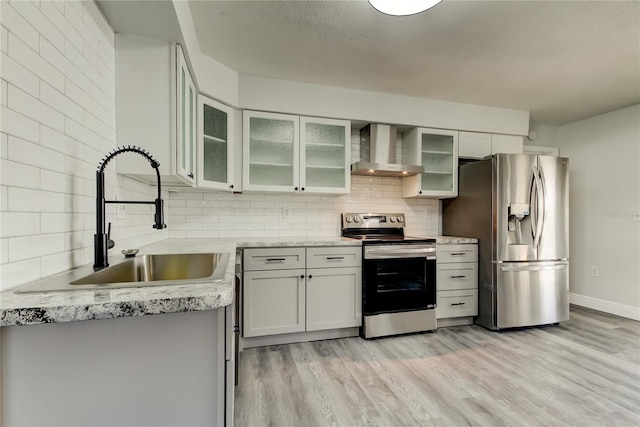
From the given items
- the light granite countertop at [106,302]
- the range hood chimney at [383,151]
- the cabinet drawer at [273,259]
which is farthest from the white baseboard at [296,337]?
the light granite countertop at [106,302]

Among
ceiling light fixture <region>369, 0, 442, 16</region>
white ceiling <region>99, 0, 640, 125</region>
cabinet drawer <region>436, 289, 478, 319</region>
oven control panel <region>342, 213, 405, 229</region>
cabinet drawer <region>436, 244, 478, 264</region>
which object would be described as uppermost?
white ceiling <region>99, 0, 640, 125</region>

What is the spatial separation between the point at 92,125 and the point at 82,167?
232mm

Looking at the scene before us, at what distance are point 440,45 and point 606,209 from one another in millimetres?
3086

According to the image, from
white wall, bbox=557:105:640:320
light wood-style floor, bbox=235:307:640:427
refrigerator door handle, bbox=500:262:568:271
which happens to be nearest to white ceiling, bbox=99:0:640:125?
white wall, bbox=557:105:640:320

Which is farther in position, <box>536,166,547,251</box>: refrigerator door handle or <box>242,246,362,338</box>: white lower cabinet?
<box>536,166,547,251</box>: refrigerator door handle

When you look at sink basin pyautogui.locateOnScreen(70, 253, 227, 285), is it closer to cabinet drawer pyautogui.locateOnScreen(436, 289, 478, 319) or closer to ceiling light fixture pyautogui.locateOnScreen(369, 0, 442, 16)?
ceiling light fixture pyautogui.locateOnScreen(369, 0, 442, 16)

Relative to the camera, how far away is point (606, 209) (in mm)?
3525

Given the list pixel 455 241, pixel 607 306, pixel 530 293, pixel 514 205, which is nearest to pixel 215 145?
pixel 455 241

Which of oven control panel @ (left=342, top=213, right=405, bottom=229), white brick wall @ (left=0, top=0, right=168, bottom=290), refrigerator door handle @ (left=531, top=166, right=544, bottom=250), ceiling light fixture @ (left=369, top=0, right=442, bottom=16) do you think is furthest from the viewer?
oven control panel @ (left=342, top=213, right=405, bottom=229)

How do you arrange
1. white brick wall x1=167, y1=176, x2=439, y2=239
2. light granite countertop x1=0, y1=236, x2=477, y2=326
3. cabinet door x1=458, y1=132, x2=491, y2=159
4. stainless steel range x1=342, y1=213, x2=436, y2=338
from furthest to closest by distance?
cabinet door x1=458, y1=132, x2=491, y2=159
white brick wall x1=167, y1=176, x2=439, y2=239
stainless steel range x1=342, y1=213, x2=436, y2=338
light granite countertop x1=0, y1=236, x2=477, y2=326

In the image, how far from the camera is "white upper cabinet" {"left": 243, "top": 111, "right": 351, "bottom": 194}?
2.79 m

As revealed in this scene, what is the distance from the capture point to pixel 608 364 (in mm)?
2256

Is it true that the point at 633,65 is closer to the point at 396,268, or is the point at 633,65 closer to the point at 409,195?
the point at 409,195

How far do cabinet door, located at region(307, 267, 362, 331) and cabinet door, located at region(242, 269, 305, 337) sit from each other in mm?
90
